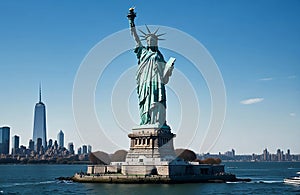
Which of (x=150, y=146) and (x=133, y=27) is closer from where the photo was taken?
(x=150, y=146)

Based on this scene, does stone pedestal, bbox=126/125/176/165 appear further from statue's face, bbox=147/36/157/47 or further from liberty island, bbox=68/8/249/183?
statue's face, bbox=147/36/157/47

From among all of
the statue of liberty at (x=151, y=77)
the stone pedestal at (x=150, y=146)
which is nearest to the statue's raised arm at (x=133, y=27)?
the statue of liberty at (x=151, y=77)

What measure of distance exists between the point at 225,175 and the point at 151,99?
14.5m

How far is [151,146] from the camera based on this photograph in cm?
6072

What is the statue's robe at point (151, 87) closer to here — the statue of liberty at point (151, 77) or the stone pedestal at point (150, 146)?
the statue of liberty at point (151, 77)

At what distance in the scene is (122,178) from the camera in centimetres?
5556

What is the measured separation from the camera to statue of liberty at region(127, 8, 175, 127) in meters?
64.6

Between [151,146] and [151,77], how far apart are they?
33.9 feet

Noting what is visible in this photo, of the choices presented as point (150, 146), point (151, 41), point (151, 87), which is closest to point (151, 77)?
point (151, 87)

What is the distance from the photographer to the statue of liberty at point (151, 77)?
64562 mm

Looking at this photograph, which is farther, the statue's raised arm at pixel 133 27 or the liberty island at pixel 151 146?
the statue's raised arm at pixel 133 27

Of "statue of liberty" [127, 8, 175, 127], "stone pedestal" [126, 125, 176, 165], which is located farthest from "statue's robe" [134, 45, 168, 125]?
"stone pedestal" [126, 125, 176, 165]

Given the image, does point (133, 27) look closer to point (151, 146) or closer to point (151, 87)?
point (151, 87)

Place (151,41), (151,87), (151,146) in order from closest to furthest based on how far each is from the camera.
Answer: (151,146) < (151,87) < (151,41)
